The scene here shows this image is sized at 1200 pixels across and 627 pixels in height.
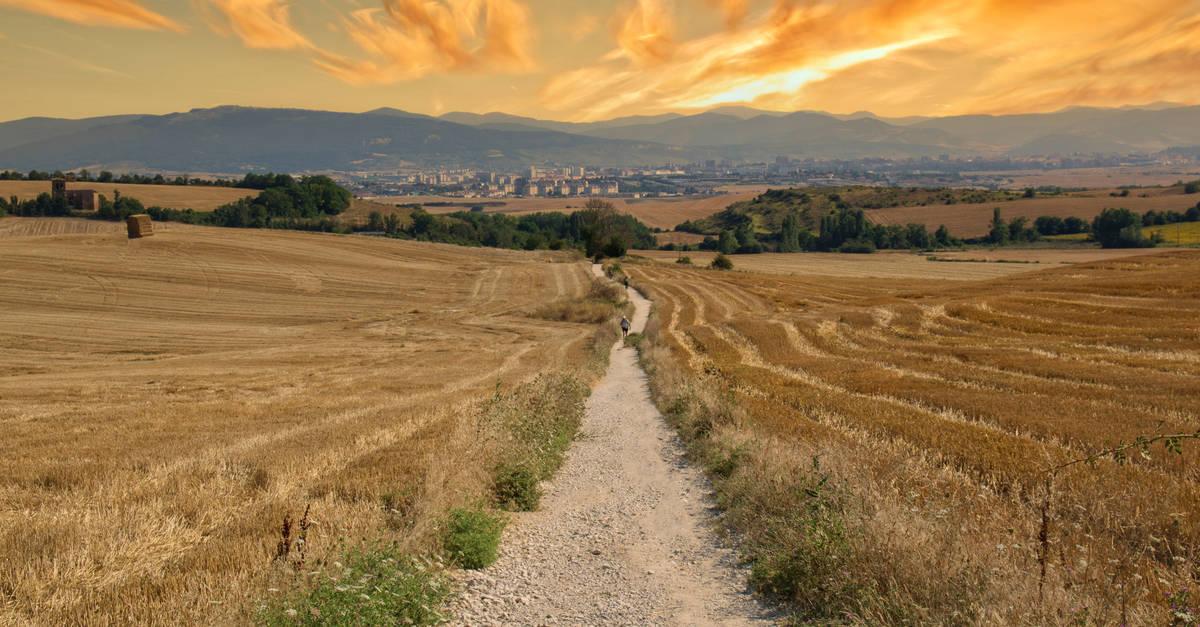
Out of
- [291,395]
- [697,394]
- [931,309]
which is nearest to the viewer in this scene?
[697,394]

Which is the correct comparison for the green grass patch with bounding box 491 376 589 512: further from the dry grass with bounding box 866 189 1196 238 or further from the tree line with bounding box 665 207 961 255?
the dry grass with bounding box 866 189 1196 238

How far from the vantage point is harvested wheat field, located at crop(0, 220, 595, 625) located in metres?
7.51

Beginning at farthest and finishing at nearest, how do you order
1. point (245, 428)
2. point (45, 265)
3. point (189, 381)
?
point (45, 265)
point (189, 381)
point (245, 428)

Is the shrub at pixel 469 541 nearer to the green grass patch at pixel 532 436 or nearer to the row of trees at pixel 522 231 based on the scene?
the green grass patch at pixel 532 436

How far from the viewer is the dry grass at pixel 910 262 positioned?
10394 centimetres

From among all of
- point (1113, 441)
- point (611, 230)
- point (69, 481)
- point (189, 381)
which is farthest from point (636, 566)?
point (611, 230)

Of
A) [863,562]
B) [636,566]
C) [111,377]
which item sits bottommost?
[111,377]

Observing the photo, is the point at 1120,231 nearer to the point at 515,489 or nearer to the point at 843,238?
the point at 843,238

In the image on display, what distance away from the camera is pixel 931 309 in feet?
149

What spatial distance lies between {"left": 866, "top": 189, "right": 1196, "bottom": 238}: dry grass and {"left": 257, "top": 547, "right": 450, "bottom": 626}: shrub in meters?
166

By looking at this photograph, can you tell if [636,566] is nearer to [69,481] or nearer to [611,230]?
[69,481]

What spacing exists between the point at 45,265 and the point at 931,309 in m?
77.2

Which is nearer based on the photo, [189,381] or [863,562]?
[863,562]

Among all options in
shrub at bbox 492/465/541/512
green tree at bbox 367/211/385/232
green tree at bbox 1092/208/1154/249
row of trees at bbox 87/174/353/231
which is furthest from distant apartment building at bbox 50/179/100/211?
green tree at bbox 1092/208/1154/249
